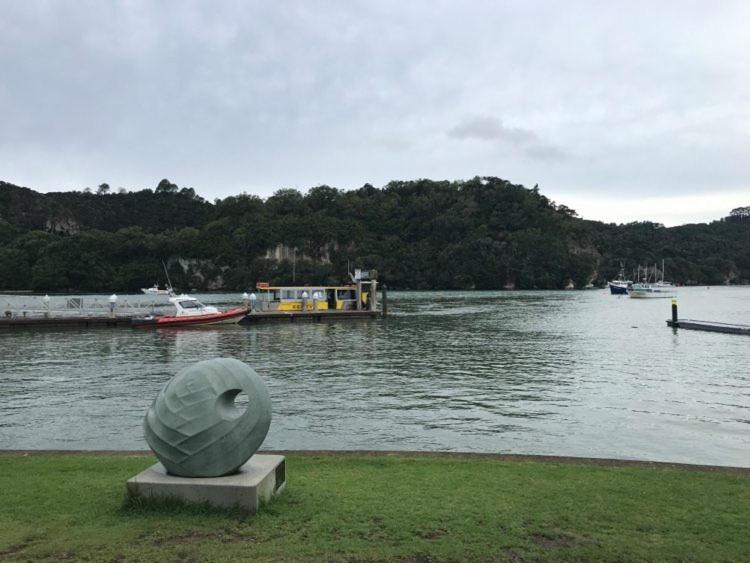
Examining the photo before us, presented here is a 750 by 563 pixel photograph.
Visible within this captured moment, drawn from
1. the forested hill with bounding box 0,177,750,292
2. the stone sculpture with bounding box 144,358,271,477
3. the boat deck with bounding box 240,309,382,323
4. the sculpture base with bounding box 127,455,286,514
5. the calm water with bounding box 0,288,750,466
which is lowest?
the calm water with bounding box 0,288,750,466

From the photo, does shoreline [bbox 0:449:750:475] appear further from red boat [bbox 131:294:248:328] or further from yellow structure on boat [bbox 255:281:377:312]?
yellow structure on boat [bbox 255:281:377:312]

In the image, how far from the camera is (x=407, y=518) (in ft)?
19.2

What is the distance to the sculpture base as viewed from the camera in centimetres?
587

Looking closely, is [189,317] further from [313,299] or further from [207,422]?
[207,422]

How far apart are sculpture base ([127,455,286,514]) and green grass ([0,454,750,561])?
0.11 metres

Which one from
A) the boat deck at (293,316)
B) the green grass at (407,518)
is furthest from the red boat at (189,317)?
the green grass at (407,518)

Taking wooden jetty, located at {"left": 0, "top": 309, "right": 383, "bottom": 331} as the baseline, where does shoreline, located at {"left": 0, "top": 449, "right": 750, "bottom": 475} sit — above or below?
above

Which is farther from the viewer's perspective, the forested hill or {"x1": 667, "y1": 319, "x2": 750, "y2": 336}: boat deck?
the forested hill

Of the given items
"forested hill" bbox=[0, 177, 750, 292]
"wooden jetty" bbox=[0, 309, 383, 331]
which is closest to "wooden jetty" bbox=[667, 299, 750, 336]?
"wooden jetty" bbox=[0, 309, 383, 331]

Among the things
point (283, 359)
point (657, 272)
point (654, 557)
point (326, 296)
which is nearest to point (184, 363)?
point (283, 359)

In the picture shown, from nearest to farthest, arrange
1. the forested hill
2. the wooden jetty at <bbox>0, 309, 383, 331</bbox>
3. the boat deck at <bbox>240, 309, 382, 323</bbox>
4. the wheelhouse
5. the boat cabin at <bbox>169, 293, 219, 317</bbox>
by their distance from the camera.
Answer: the wooden jetty at <bbox>0, 309, 383, 331</bbox>
the boat cabin at <bbox>169, 293, 219, 317</bbox>
the boat deck at <bbox>240, 309, 382, 323</bbox>
the wheelhouse
the forested hill

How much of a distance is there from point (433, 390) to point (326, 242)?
14923cm

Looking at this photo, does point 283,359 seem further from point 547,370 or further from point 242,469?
point 242,469

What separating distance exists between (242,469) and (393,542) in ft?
6.32
